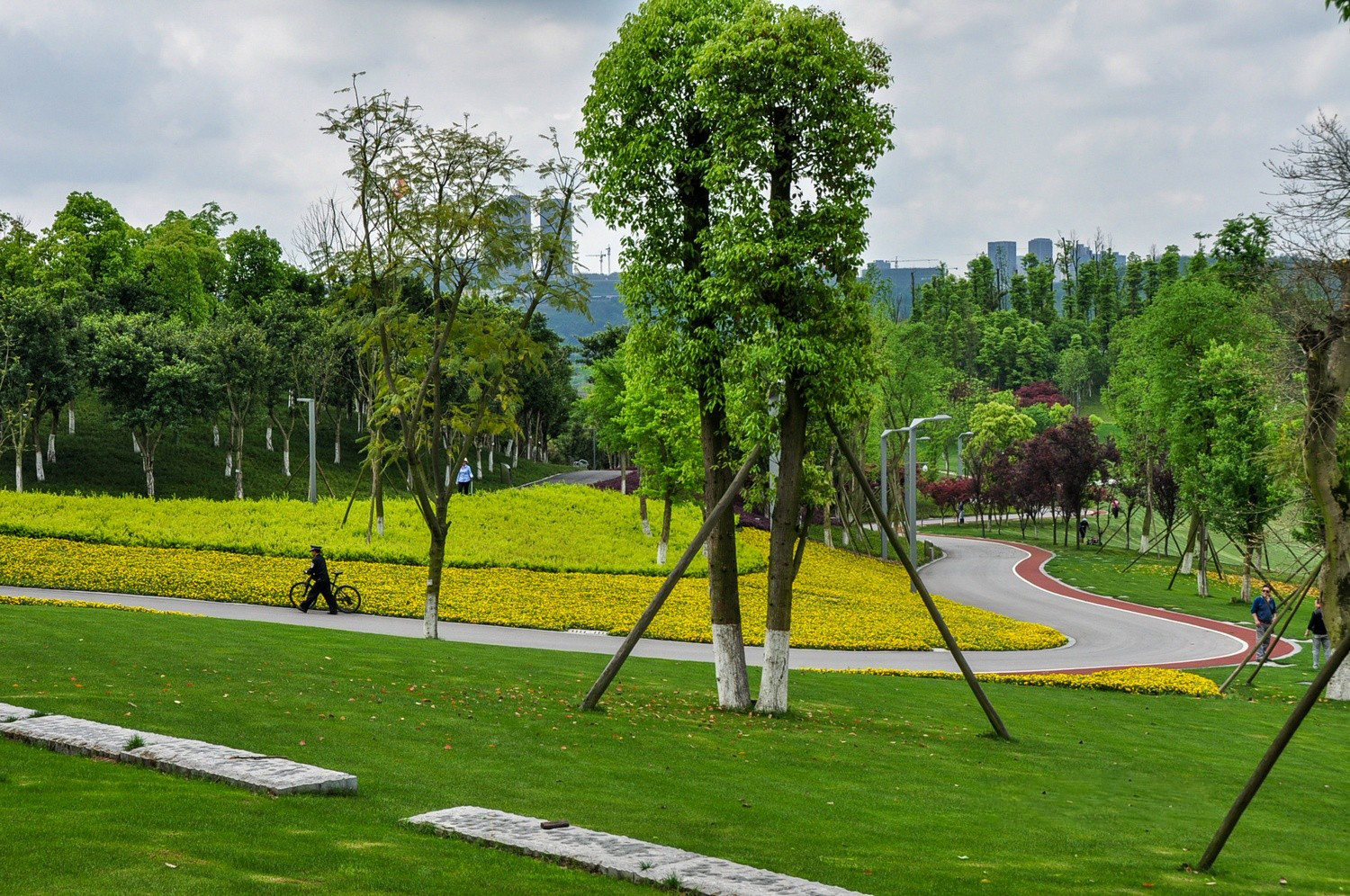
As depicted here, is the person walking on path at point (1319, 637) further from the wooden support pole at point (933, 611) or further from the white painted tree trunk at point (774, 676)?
the white painted tree trunk at point (774, 676)

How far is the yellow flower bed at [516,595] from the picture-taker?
3062cm

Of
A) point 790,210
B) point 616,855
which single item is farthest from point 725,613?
point 616,855

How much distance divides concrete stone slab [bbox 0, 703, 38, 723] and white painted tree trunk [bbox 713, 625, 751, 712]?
8.91m

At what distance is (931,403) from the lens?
70.2 m

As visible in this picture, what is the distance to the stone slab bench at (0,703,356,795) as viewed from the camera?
832 cm

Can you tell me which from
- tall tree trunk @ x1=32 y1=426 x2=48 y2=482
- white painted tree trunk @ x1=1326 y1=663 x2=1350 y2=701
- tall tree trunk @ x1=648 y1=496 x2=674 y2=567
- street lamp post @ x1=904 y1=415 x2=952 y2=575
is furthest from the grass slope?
white painted tree trunk @ x1=1326 y1=663 x2=1350 y2=701

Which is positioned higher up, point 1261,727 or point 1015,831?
point 1015,831

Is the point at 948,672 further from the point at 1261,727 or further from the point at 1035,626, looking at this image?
the point at 1035,626

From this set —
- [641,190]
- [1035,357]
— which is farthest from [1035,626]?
[1035,357]

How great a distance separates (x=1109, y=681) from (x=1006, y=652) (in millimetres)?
6580

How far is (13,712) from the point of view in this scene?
32.7ft

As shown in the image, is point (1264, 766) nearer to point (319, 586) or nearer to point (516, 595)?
point (319, 586)

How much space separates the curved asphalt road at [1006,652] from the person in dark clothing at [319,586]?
0.31 metres

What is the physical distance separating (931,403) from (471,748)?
203ft
